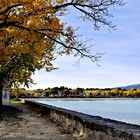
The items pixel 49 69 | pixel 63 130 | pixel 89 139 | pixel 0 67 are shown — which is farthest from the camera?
pixel 49 69

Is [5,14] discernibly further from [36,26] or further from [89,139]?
[89,139]

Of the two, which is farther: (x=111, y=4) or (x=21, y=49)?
(x=21, y=49)

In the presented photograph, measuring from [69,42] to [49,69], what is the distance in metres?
27.3

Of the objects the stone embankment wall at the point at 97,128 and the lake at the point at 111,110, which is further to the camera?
the lake at the point at 111,110

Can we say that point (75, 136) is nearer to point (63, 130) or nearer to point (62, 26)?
A: point (63, 130)

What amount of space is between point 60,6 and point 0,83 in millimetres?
26631

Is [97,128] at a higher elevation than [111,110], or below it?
below

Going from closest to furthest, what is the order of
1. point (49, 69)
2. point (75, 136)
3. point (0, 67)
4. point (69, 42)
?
point (75, 136)
point (69, 42)
point (0, 67)
point (49, 69)

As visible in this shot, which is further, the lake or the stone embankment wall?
the lake

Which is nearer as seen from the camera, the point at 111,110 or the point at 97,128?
the point at 97,128

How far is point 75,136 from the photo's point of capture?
1964 centimetres

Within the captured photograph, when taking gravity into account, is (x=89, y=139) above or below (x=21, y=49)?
below

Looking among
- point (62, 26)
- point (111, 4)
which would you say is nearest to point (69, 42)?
point (62, 26)

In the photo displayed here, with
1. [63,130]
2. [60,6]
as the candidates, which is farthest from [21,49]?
[63,130]
